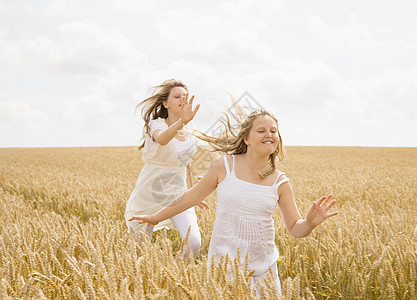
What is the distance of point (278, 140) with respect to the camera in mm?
2551

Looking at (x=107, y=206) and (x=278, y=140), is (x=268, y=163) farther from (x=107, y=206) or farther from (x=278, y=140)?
(x=107, y=206)

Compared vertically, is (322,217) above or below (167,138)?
below

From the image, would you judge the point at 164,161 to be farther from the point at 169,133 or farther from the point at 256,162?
the point at 256,162

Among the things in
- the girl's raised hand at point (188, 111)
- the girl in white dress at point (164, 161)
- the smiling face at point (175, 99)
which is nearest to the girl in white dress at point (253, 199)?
the girl's raised hand at point (188, 111)

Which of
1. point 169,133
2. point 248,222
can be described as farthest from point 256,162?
point 169,133

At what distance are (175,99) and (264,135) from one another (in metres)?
1.26

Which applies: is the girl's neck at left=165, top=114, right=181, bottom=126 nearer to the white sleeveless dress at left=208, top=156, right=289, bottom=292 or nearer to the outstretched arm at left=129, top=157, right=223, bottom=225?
the outstretched arm at left=129, top=157, right=223, bottom=225

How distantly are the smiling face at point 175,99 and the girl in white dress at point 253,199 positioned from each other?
3.33ft

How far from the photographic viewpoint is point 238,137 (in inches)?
106

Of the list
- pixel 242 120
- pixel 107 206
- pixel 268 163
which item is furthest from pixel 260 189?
pixel 107 206

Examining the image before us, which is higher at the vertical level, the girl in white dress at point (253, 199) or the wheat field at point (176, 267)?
the girl in white dress at point (253, 199)

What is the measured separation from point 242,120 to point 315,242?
121 cm

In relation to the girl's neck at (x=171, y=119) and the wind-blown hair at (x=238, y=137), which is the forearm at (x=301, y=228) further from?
the girl's neck at (x=171, y=119)

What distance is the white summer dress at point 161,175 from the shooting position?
3480 mm
